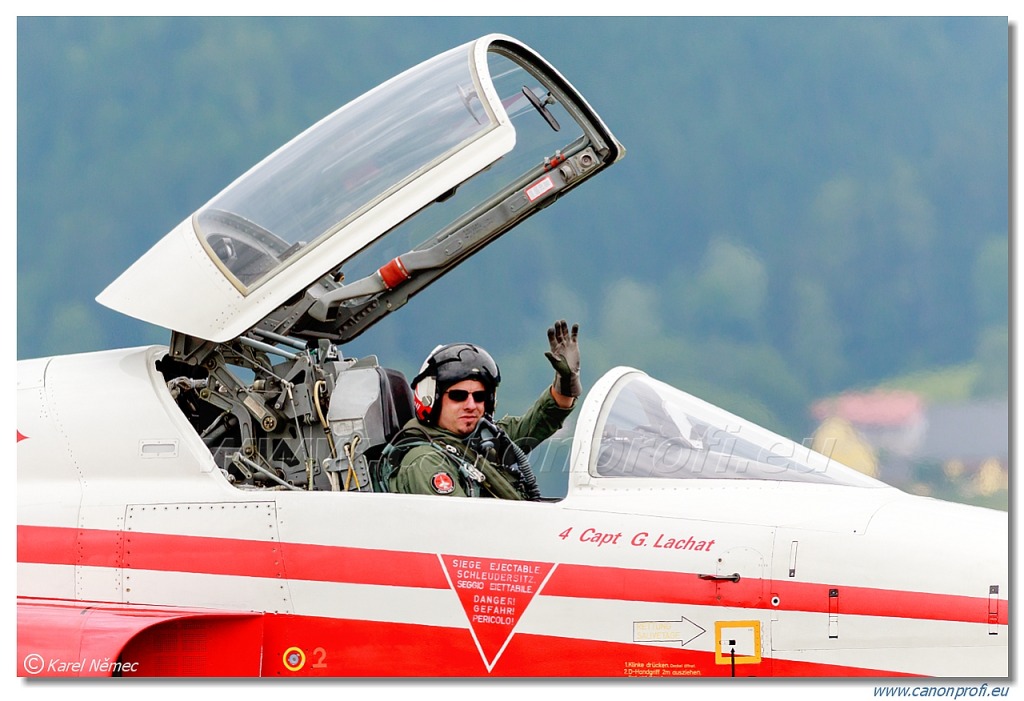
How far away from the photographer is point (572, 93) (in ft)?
19.5

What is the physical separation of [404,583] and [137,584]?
1.23m

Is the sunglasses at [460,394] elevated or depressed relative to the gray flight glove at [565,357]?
depressed

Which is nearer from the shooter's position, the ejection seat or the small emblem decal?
the small emblem decal

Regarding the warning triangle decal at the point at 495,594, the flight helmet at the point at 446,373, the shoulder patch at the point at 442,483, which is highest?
the flight helmet at the point at 446,373

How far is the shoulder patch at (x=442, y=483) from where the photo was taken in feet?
16.1

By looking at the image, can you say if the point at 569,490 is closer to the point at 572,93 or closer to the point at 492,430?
the point at 492,430

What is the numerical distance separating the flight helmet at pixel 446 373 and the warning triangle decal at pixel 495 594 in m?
0.95

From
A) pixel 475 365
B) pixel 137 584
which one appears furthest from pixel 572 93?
pixel 137 584

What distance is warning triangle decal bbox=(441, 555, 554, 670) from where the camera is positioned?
4.62 meters

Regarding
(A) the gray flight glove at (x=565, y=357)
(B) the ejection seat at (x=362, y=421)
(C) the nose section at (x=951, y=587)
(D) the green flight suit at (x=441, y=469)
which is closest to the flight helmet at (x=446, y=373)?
(D) the green flight suit at (x=441, y=469)

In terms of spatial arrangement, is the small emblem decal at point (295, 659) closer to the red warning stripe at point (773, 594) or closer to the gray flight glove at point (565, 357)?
the red warning stripe at point (773, 594)

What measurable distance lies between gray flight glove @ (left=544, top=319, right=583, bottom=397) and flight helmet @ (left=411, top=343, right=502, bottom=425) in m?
0.43

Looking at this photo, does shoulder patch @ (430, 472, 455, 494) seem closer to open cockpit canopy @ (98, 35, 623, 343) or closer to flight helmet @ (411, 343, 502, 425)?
flight helmet @ (411, 343, 502, 425)

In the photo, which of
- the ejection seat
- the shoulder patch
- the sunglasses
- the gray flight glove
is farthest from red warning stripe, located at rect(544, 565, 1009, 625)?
the gray flight glove
